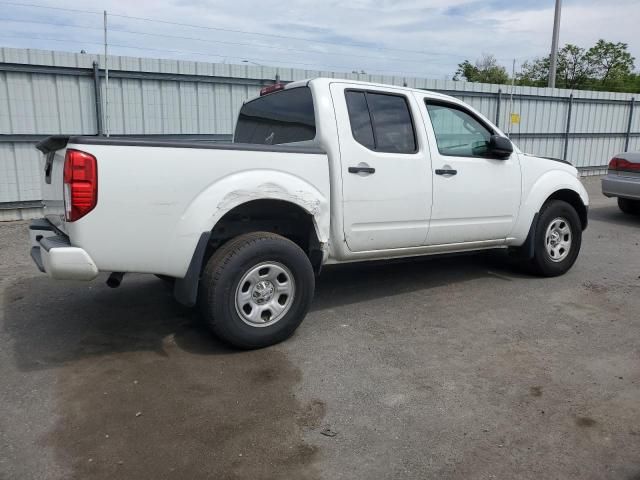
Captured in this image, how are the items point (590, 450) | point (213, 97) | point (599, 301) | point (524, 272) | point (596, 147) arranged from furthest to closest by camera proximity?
point (596, 147) < point (213, 97) < point (524, 272) < point (599, 301) < point (590, 450)

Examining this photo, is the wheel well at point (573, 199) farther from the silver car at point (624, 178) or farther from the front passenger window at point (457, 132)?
the silver car at point (624, 178)

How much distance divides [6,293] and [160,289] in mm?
1470

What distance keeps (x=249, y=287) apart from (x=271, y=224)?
65cm

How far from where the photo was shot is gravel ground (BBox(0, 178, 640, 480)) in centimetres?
273

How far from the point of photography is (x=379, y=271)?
6223 mm

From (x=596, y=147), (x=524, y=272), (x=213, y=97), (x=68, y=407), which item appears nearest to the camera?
(x=68, y=407)

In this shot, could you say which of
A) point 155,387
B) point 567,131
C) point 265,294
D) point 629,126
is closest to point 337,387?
point 265,294

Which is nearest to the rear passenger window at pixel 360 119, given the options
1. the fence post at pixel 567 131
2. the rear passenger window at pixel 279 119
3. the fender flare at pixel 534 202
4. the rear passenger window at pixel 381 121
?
the rear passenger window at pixel 381 121

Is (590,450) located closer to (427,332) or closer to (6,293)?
(427,332)

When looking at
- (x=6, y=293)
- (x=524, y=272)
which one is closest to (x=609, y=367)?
(x=524, y=272)

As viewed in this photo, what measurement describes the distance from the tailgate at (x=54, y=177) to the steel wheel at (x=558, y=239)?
15.4 ft

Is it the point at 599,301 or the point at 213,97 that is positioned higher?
the point at 213,97

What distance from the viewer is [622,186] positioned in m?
9.51

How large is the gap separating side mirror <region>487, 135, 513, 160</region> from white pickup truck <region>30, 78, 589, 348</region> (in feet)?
0.04
